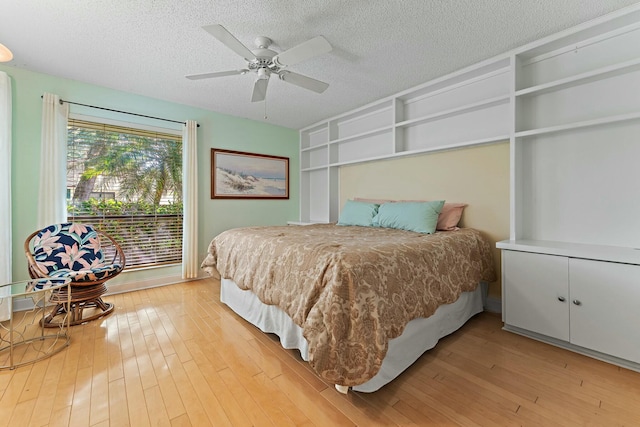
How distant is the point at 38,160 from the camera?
2.81 meters

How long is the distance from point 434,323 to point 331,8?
2.35 metres

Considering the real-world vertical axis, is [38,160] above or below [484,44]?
below

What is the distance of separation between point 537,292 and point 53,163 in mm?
4666

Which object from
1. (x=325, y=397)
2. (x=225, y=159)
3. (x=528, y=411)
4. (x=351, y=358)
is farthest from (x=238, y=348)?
(x=225, y=159)

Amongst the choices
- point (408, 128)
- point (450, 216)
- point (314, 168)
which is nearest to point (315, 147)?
point (314, 168)

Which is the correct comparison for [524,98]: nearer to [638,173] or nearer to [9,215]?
[638,173]

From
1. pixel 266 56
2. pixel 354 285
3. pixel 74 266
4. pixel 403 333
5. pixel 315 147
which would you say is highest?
pixel 266 56

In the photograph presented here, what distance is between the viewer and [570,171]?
2.27 m

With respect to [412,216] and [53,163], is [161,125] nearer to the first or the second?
[53,163]

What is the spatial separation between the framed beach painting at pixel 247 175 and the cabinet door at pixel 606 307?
3.84 metres

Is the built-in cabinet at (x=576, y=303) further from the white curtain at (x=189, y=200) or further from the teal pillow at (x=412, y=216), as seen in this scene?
the white curtain at (x=189, y=200)

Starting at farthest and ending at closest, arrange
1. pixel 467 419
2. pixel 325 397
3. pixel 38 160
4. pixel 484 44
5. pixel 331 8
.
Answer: pixel 38 160 < pixel 484 44 < pixel 331 8 < pixel 325 397 < pixel 467 419

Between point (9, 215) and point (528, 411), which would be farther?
point (9, 215)

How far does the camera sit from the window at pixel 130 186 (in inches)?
121
